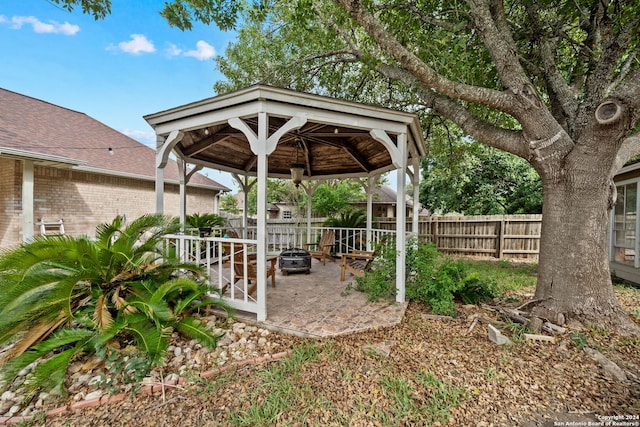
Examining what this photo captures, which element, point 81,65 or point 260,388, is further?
point 81,65

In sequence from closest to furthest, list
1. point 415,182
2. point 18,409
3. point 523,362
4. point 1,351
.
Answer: point 18,409, point 523,362, point 1,351, point 415,182

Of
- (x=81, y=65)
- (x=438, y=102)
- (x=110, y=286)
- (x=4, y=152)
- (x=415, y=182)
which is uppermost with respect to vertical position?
(x=81, y=65)

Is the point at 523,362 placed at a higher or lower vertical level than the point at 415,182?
lower

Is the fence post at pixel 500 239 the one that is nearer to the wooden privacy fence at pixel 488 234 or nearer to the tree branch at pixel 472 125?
the wooden privacy fence at pixel 488 234

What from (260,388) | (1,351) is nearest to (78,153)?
(1,351)

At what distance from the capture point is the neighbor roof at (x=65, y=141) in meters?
6.37

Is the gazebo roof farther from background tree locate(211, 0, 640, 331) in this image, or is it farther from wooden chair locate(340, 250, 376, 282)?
wooden chair locate(340, 250, 376, 282)

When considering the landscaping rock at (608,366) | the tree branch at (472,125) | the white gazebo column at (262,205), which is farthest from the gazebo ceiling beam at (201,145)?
the landscaping rock at (608,366)

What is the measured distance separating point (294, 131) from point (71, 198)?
6947 mm

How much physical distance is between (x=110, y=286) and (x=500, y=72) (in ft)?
18.7

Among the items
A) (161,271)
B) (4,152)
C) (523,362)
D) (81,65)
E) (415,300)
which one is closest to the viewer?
(523,362)

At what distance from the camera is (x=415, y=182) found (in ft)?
19.6

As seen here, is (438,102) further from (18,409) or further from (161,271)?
(18,409)

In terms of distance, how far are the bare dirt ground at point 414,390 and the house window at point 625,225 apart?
5023 mm
